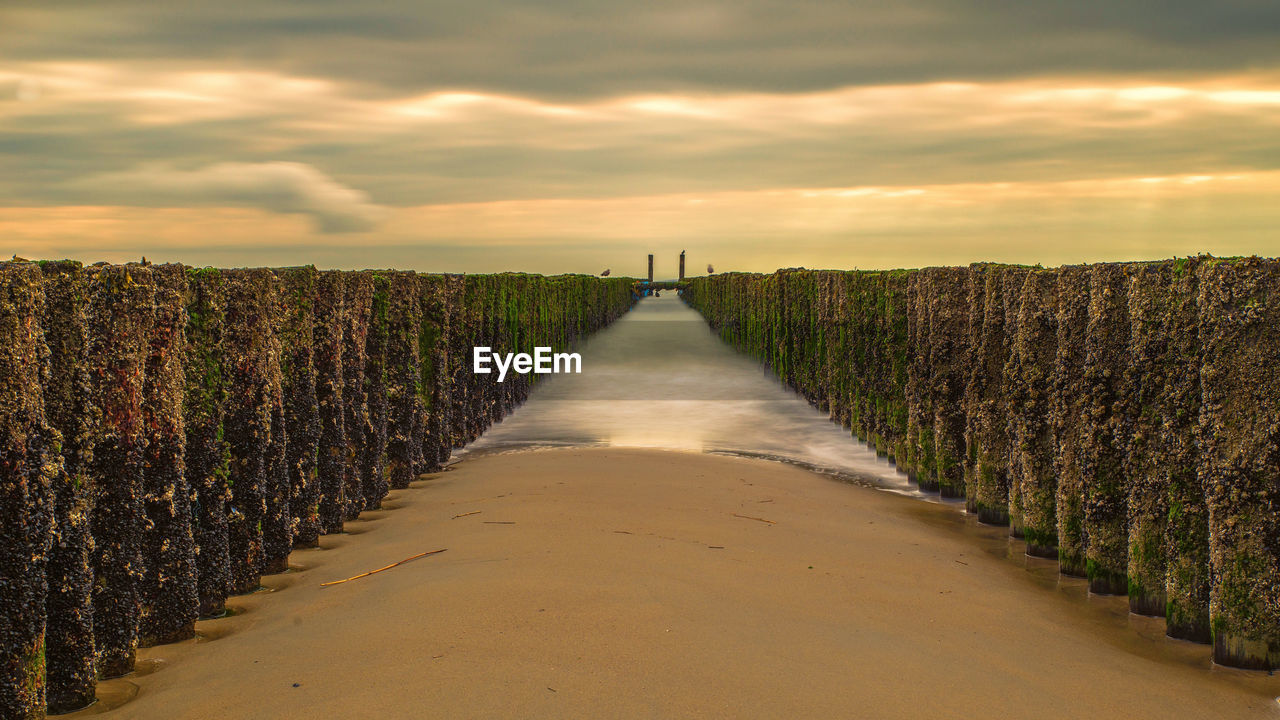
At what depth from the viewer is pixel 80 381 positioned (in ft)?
12.0

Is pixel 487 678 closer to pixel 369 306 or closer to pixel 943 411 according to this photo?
pixel 369 306

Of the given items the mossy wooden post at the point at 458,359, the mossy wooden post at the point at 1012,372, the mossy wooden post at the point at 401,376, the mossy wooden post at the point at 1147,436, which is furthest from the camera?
the mossy wooden post at the point at 458,359

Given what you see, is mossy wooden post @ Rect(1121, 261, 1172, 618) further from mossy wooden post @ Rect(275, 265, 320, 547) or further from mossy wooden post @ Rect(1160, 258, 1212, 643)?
mossy wooden post @ Rect(275, 265, 320, 547)

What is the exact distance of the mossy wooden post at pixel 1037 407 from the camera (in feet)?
20.2

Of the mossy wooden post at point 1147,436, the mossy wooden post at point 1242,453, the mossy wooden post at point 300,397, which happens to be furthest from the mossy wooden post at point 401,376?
the mossy wooden post at point 1242,453

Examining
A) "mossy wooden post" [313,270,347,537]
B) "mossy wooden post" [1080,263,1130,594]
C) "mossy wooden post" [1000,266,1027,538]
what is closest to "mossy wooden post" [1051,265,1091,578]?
"mossy wooden post" [1080,263,1130,594]

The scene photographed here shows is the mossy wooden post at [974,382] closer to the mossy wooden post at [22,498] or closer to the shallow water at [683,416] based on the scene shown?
the shallow water at [683,416]

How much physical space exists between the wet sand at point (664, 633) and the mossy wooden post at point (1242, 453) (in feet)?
0.80

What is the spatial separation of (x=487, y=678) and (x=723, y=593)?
1.37 m

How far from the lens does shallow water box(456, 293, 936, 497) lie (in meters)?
11.0

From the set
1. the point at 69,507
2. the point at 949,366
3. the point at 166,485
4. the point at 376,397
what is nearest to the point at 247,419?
the point at 166,485

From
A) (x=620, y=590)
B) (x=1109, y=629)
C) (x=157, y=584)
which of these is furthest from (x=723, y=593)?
(x=157, y=584)

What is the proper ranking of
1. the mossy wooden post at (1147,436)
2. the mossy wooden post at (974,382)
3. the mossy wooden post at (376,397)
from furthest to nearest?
the mossy wooden post at (974,382) < the mossy wooden post at (376,397) < the mossy wooden post at (1147,436)

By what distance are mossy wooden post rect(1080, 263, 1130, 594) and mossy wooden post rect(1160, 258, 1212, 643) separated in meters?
0.50
